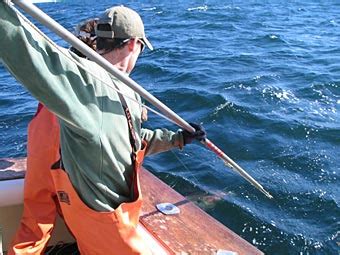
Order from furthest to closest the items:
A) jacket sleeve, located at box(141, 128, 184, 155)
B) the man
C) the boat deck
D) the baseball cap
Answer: the boat deck < jacket sleeve, located at box(141, 128, 184, 155) < the baseball cap < the man

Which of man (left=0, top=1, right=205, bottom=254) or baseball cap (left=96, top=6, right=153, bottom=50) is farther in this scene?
baseball cap (left=96, top=6, right=153, bottom=50)

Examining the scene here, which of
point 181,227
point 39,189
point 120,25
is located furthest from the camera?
point 181,227

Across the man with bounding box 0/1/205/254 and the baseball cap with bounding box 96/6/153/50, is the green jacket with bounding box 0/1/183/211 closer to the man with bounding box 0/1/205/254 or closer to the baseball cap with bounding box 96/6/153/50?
the man with bounding box 0/1/205/254

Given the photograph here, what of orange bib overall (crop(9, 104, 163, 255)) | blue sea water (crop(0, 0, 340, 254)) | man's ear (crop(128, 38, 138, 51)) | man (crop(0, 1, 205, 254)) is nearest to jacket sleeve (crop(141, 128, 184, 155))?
orange bib overall (crop(9, 104, 163, 255))

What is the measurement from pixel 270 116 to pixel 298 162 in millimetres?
1489

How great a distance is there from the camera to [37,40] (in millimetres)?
1669

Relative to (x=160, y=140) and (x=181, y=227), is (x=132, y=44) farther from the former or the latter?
(x=181, y=227)

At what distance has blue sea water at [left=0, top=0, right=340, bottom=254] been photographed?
16.5 feet

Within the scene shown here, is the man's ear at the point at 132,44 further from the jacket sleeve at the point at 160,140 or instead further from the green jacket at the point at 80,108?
the jacket sleeve at the point at 160,140

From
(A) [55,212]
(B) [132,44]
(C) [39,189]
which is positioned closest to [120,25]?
(B) [132,44]

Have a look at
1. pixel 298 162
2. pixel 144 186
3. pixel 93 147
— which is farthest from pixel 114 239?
pixel 298 162

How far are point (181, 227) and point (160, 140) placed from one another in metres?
0.82

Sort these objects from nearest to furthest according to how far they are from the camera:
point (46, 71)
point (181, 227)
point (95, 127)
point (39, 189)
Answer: point (46, 71) < point (95, 127) < point (39, 189) < point (181, 227)

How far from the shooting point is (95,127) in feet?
6.30
